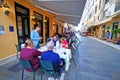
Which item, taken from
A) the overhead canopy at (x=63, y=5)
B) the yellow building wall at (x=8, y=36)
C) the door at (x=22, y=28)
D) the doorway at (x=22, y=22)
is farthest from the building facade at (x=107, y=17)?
the yellow building wall at (x=8, y=36)

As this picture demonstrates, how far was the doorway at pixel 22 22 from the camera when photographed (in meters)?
4.82

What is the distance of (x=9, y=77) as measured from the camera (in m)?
2.86

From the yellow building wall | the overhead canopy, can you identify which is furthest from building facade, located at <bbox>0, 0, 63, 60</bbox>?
the overhead canopy

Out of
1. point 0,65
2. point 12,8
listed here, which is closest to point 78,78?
point 0,65

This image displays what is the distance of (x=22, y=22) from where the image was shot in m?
5.29

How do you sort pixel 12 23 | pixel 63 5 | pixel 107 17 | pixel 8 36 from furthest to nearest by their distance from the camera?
pixel 107 17
pixel 63 5
pixel 12 23
pixel 8 36

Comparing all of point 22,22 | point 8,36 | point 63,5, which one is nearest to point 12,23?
point 8,36

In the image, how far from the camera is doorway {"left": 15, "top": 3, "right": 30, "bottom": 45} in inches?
190

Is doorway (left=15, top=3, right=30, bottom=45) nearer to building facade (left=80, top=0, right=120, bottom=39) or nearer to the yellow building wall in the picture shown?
the yellow building wall

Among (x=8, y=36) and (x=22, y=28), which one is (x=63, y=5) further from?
(x=8, y=36)

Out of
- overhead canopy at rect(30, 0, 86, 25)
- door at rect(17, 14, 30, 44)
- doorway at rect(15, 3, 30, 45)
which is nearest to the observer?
overhead canopy at rect(30, 0, 86, 25)

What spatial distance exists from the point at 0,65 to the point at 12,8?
2500 mm

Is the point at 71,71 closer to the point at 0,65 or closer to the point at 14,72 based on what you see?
the point at 14,72

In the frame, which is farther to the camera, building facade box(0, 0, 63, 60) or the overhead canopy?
the overhead canopy
